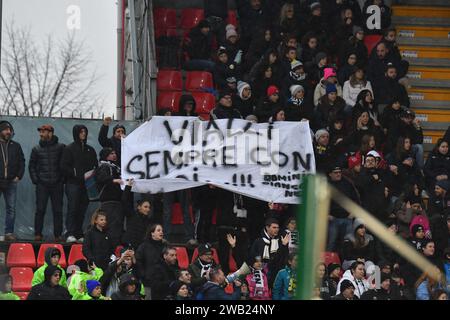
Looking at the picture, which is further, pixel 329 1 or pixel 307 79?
pixel 329 1

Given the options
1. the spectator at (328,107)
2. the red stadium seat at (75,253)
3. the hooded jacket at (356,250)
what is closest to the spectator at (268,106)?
the spectator at (328,107)

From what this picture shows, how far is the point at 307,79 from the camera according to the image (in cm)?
1847

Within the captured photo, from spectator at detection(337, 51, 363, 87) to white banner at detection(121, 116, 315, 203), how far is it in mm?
2560

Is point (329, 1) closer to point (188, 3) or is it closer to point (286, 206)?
point (188, 3)

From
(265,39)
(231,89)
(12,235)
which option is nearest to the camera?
(12,235)

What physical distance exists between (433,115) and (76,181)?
7016 millimetres

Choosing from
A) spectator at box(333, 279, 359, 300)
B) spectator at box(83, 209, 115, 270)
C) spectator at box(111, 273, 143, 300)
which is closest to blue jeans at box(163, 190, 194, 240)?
spectator at box(83, 209, 115, 270)

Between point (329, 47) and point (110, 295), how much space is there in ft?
23.6

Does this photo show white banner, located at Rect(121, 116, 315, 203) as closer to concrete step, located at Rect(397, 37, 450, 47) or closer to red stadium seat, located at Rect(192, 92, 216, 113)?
red stadium seat, located at Rect(192, 92, 216, 113)

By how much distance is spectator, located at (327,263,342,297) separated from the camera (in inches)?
586

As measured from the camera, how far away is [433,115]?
20.7 m

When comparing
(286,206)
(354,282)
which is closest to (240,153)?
(286,206)

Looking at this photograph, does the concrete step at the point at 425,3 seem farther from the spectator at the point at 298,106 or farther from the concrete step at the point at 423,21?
the spectator at the point at 298,106

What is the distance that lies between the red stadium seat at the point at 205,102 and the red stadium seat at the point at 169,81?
46 centimetres
